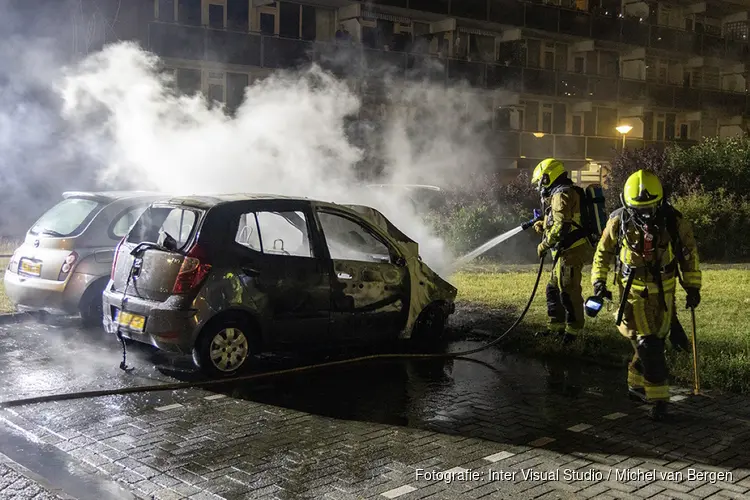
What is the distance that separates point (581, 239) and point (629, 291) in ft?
8.16

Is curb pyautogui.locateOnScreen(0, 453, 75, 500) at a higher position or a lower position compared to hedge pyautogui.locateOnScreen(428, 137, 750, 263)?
lower

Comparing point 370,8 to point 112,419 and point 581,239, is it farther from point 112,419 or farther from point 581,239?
point 112,419

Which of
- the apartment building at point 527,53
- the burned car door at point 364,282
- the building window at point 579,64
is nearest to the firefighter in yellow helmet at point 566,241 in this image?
the burned car door at point 364,282

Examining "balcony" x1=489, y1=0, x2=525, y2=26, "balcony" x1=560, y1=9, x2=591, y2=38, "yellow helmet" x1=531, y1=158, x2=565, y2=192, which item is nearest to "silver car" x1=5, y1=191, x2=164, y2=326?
"yellow helmet" x1=531, y1=158, x2=565, y2=192

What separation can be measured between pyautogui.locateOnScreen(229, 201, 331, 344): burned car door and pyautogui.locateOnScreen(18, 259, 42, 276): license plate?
2.72 meters

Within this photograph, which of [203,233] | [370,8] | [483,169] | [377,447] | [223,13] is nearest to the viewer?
[377,447]

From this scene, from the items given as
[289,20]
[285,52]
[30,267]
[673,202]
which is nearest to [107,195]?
[30,267]

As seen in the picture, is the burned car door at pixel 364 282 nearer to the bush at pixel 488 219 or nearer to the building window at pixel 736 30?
the bush at pixel 488 219

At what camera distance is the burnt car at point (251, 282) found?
7059 mm

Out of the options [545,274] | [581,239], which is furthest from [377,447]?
[545,274]

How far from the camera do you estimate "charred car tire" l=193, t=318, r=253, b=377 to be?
23.2 ft

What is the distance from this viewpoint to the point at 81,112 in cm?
1869

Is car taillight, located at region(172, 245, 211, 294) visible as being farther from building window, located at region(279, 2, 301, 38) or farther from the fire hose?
building window, located at region(279, 2, 301, 38)

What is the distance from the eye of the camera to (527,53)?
35.7 metres
